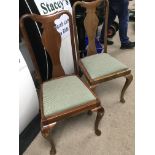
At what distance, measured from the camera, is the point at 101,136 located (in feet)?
4.91

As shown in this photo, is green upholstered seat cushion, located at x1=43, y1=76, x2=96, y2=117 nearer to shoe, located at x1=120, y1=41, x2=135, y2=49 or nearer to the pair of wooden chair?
the pair of wooden chair

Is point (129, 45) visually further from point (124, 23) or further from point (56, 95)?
point (56, 95)

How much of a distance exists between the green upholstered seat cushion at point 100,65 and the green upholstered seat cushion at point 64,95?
0.18m

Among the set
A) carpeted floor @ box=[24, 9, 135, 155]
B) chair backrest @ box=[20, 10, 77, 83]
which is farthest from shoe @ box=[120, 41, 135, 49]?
chair backrest @ box=[20, 10, 77, 83]

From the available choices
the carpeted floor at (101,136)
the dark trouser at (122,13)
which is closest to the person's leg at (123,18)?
the dark trouser at (122,13)

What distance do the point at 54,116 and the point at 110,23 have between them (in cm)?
204

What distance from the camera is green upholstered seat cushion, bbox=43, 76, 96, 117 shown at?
125 centimetres

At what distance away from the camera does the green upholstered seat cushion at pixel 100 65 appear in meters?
1.55

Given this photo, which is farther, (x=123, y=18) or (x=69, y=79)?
(x=123, y=18)

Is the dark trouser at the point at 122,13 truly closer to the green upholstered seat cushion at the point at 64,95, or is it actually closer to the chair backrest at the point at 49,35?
the chair backrest at the point at 49,35

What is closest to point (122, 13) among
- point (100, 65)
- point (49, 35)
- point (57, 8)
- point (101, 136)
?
point (57, 8)

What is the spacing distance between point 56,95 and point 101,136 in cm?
49

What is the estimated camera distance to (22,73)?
1.41 meters

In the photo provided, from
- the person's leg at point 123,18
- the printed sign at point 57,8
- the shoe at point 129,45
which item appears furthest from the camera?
the shoe at point 129,45
